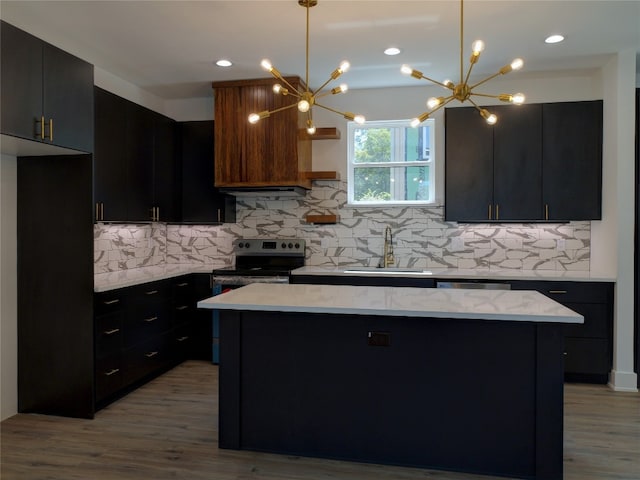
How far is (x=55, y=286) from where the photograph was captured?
3396 millimetres

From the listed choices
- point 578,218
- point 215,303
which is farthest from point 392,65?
point 215,303

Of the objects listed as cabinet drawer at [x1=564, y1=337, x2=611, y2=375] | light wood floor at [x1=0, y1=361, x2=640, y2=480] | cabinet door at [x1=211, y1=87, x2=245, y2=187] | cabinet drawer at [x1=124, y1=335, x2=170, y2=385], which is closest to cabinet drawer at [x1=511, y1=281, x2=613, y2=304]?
cabinet drawer at [x1=564, y1=337, x2=611, y2=375]

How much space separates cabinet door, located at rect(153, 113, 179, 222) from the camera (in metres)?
4.57

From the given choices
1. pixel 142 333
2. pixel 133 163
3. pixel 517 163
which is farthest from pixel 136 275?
pixel 517 163

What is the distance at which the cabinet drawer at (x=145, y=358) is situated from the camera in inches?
148

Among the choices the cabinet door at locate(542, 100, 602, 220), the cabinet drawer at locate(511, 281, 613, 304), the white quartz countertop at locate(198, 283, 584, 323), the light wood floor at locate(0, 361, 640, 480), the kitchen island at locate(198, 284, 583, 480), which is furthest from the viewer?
the cabinet door at locate(542, 100, 602, 220)

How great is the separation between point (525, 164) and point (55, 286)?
3933 mm

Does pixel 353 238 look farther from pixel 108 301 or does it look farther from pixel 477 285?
pixel 108 301

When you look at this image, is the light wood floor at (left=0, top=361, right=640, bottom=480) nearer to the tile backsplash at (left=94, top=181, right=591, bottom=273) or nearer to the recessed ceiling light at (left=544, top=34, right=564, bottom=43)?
the tile backsplash at (left=94, top=181, right=591, bottom=273)

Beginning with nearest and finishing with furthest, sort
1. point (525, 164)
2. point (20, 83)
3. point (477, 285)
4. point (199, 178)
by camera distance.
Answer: point (20, 83)
point (477, 285)
point (525, 164)
point (199, 178)

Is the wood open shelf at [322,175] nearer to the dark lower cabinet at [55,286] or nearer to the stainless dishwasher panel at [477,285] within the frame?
the stainless dishwasher panel at [477,285]

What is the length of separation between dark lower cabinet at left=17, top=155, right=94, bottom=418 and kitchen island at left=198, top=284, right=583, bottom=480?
3.93ft

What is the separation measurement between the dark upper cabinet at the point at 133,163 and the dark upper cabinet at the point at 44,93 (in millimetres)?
329

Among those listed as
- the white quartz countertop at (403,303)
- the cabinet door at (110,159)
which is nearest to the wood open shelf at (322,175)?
the cabinet door at (110,159)
